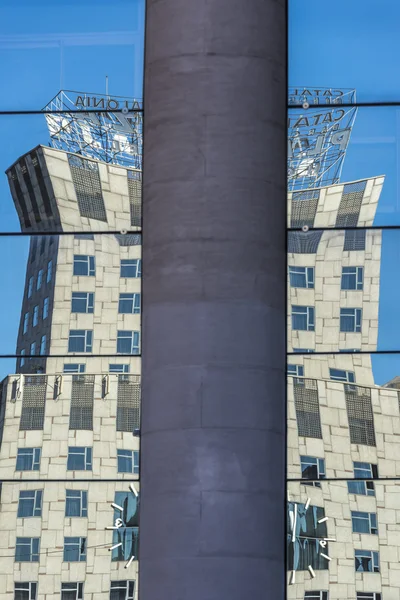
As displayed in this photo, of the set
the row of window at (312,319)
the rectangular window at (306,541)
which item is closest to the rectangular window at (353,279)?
the row of window at (312,319)

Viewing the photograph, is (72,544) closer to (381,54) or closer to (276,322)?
(276,322)

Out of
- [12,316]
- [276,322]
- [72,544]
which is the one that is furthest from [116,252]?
[72,544]

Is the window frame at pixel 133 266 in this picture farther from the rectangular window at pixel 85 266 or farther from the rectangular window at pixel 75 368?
the rectangular window at pixel 75 368

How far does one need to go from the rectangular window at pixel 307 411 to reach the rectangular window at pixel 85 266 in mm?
3980

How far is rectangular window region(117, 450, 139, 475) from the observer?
59.5ft

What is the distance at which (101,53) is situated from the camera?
1981 cm

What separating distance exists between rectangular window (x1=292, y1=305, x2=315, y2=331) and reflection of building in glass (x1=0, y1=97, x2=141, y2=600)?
2.63 meters

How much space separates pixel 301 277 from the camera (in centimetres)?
1856

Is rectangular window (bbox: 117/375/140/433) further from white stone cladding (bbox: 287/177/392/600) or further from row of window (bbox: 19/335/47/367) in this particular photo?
white stone cladding (bbox: 287/177/392/600)

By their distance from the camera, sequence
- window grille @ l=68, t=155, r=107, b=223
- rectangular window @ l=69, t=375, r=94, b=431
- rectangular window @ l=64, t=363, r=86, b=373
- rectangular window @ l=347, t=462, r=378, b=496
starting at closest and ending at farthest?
1. rectangular window @ l=347, t=462, r=378, b=496
2. rectangular window @ l=69, t=375, r=94, b=431
3. rectangular window @ l=64, t=363, r=86, b=373
4. window grille @ l=68, t=155, r=107, b=223

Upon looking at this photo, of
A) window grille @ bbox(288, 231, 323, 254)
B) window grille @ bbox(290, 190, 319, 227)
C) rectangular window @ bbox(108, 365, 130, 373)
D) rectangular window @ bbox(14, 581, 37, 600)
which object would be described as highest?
window grille @ bbox(290, 190, 319, 227)

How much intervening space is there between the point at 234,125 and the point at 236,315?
10.1ft

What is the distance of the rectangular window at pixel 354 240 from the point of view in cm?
1872

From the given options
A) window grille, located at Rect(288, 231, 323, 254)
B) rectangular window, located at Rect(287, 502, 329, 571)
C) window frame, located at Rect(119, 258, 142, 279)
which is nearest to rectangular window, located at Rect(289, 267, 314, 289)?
window grille, located at Rect(288, 231, 323, 254)
